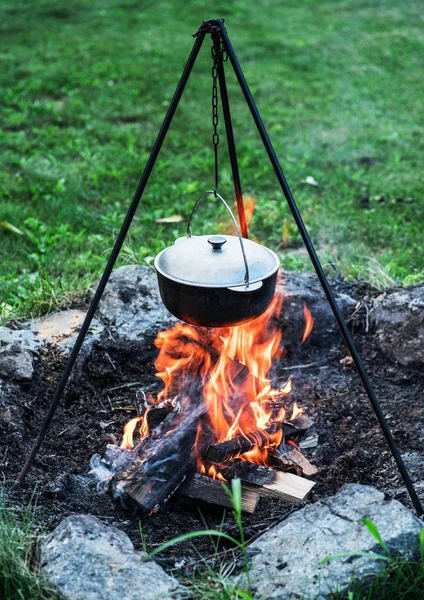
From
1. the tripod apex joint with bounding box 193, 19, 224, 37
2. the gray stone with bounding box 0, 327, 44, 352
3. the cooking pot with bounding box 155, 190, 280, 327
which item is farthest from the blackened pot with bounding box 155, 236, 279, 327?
the gray stone with bounding box 0, 327, 44, 352

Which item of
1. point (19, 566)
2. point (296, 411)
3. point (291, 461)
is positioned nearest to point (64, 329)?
point (296, 411)

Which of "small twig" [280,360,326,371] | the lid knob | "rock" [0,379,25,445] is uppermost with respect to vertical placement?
the lid knob

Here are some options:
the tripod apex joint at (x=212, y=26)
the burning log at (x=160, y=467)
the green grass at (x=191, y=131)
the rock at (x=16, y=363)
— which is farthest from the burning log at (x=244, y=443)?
the tripod apex joint at (x=212, y=26)

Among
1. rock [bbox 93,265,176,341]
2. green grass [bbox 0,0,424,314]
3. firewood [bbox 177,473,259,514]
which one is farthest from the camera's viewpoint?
green grass [bbox 0,0,424,314]

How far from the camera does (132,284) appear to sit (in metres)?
3.96

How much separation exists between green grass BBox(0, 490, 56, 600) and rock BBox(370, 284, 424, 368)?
2160 mm

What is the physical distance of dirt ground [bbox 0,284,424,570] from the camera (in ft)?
8.95

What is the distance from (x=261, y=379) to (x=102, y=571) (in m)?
1.44

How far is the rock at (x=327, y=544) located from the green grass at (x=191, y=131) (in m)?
2.01

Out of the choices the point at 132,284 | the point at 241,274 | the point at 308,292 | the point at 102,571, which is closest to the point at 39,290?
the point at 132,284

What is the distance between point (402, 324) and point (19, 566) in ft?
7.68

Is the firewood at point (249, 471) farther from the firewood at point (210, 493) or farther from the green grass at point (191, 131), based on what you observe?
the green grass at point (191, 131)

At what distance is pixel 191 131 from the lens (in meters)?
7.50

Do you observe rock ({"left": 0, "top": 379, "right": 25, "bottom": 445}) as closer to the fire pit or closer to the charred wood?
the fire pit
